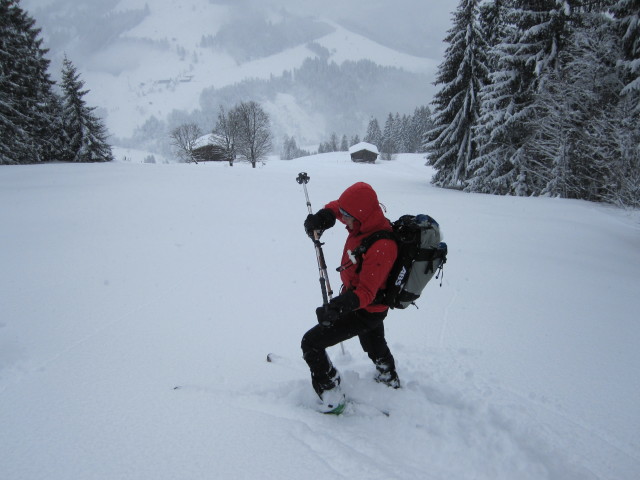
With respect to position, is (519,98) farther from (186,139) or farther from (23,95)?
(186,139)

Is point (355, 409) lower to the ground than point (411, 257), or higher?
lower

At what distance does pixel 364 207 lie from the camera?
2539 mm

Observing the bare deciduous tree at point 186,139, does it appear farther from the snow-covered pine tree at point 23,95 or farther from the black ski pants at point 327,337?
the black ski pants at point 327,337

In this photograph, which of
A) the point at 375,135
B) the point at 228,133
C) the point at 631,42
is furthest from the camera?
the point at 375,135

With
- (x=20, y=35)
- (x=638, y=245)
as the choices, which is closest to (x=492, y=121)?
(x=638, y=245)

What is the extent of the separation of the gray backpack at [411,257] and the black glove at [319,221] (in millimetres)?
Result: 783

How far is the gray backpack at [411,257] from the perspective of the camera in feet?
8.17

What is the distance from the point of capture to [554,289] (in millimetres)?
5715

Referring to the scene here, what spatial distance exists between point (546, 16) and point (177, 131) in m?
51.4

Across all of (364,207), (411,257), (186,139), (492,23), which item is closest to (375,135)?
(186,139)

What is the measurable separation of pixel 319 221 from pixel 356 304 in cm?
122

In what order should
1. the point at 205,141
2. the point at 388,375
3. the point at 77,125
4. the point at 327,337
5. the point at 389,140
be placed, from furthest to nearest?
the point at 389,140 → the point at 205,141 → the point at 77,125 → the point at 388,375 → the point at 327,337

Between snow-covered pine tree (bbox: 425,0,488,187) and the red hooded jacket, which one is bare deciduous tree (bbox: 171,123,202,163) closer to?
snow-covered pine tree (bbox: 425,0,488,187)

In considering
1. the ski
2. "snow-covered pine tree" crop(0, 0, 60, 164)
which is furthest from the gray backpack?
"snow-covered pine tree" crop(0, 0, 60, 164)
